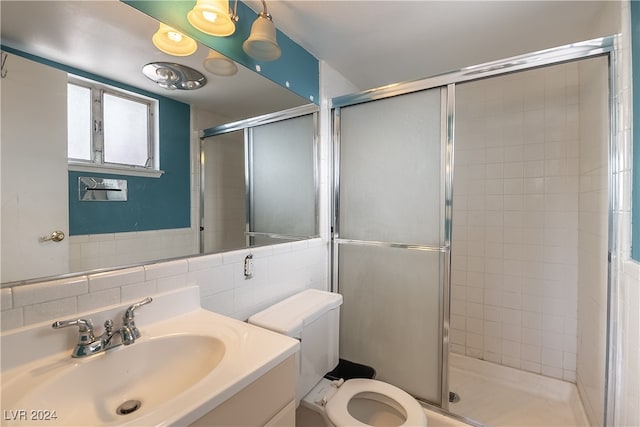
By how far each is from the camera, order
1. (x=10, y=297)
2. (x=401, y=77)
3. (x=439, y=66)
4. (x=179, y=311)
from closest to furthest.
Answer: (x=10, y=297), (x=179, y=311), (x=439, y=66), (x=401, y=77)

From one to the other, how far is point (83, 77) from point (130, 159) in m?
0.28

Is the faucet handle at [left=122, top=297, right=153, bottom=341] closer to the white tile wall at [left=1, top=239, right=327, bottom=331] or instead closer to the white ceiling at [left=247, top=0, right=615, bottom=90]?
the white tile wall at [left=1, top=239, right=327, bottom=331]

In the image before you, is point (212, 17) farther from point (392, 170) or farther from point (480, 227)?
point (480, 227)

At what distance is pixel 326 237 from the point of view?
192 cm

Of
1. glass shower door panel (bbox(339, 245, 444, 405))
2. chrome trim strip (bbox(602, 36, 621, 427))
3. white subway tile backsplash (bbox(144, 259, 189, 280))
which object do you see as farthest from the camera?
glass shower door panel (bbox(339, 245, 444, 405))

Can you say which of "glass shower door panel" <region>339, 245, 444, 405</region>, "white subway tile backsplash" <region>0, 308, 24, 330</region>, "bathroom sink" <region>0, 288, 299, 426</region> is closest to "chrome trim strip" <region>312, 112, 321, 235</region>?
"glass shower door panel" <region>339, 245, 444, 405</region>

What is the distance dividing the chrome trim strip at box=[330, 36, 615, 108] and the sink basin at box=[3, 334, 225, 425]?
5.15ft

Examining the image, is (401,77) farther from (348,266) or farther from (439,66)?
(348,266)

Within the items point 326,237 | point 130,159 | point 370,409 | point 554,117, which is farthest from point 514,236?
point 130,159

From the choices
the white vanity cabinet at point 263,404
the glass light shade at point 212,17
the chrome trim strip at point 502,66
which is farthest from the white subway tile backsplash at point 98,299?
the chrome trim strip at point 502,66

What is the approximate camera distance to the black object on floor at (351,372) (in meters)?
1.72

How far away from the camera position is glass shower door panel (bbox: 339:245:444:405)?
159cm

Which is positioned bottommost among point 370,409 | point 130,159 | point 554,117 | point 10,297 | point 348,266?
point 370,409

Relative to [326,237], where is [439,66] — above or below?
above
